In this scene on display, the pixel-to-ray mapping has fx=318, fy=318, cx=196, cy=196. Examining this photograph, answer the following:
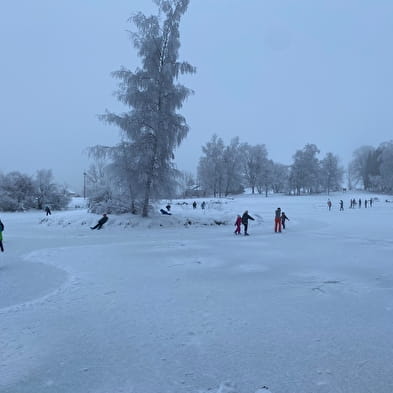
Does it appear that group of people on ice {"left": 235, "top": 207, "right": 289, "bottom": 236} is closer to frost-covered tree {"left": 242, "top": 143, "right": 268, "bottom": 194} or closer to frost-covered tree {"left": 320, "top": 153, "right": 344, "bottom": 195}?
frost-covered tree {"left": 242, "top": 143, "right": 268, "bottom": 194}

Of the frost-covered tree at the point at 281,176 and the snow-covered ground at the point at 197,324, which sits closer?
the snow-covered ground at the point at 197,324

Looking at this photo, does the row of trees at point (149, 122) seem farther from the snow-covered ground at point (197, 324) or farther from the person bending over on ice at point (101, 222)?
the snow-covered ground at point (197, 324)

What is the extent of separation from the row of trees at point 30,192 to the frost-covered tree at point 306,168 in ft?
184

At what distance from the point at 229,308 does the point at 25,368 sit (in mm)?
3420

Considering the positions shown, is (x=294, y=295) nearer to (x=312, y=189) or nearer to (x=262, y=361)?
(x=262, y=361)

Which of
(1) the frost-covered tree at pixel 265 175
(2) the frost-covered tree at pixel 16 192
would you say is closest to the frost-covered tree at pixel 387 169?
(1) the frost-covered tree at pixel 265 175

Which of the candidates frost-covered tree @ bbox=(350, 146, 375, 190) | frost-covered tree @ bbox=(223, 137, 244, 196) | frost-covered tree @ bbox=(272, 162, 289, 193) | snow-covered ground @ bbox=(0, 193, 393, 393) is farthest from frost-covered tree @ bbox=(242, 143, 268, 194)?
snow-covered ground @ bbox=(0, 193, 393, 393)

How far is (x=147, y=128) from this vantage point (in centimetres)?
2295

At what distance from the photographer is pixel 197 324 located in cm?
518

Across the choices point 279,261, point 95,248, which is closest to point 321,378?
point 279,261

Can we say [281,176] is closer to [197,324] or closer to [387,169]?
[387,169]

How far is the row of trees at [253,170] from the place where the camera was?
7338cm

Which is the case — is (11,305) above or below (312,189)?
below

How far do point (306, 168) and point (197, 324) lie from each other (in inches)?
3199
